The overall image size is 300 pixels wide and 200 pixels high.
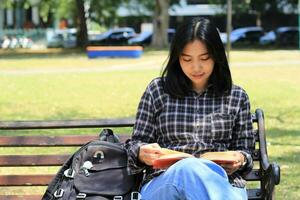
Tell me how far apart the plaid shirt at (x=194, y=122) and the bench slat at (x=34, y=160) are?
2.10 ft

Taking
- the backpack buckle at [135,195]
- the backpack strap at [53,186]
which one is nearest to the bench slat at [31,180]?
the backpack strap at [53,186]

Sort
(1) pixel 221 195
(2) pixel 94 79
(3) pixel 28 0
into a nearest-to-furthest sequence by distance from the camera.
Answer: (1) pixel 221 195 → (2) pixel 94 79 → (3) pixel 28 0

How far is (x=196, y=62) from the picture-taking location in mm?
3385

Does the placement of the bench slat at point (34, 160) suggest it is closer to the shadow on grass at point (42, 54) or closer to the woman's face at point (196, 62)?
the woman's face at point (196, 62)

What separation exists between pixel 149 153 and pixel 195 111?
38cm

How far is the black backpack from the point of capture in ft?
10.5

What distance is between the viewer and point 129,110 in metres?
11.2

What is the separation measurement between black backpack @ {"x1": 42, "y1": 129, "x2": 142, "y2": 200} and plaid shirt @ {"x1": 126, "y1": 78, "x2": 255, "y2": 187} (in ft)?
0.24

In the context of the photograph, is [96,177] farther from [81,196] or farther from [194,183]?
[194,183]

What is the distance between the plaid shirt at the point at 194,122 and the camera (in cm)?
344

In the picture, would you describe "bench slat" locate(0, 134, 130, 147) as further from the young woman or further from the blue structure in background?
the blue structure in background

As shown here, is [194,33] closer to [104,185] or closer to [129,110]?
[104,185]

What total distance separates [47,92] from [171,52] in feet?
36.5

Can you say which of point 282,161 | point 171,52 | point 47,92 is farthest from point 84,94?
point 171,52
